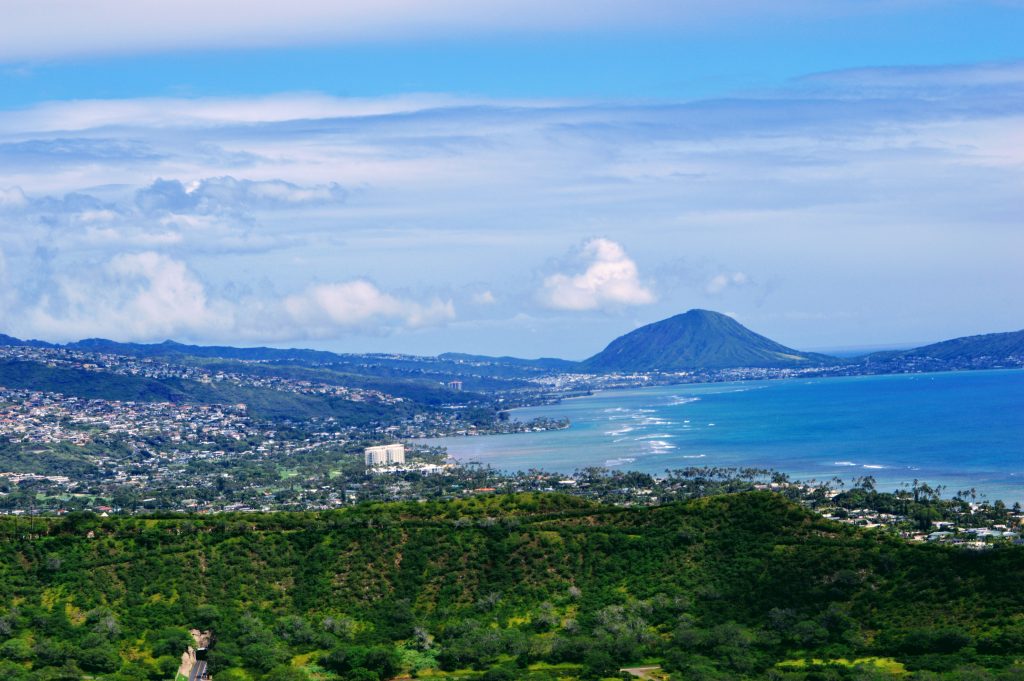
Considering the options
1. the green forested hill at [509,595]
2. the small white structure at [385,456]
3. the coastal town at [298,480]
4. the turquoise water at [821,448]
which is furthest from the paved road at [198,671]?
the small white structure at [385,456]

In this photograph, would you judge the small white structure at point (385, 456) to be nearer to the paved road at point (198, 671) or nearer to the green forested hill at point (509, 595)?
the green forested hill at point (509, 595)

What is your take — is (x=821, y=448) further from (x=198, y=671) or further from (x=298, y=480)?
(x=198, y=671)

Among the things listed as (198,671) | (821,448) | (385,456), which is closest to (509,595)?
(198,671)

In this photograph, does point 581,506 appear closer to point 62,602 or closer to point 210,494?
point 62,602

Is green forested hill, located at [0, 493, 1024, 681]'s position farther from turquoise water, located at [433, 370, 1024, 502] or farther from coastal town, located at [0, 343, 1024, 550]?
turquoise water, located at [433, 370, 1024, 502]

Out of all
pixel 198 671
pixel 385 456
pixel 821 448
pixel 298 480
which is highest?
pixel 821 448
